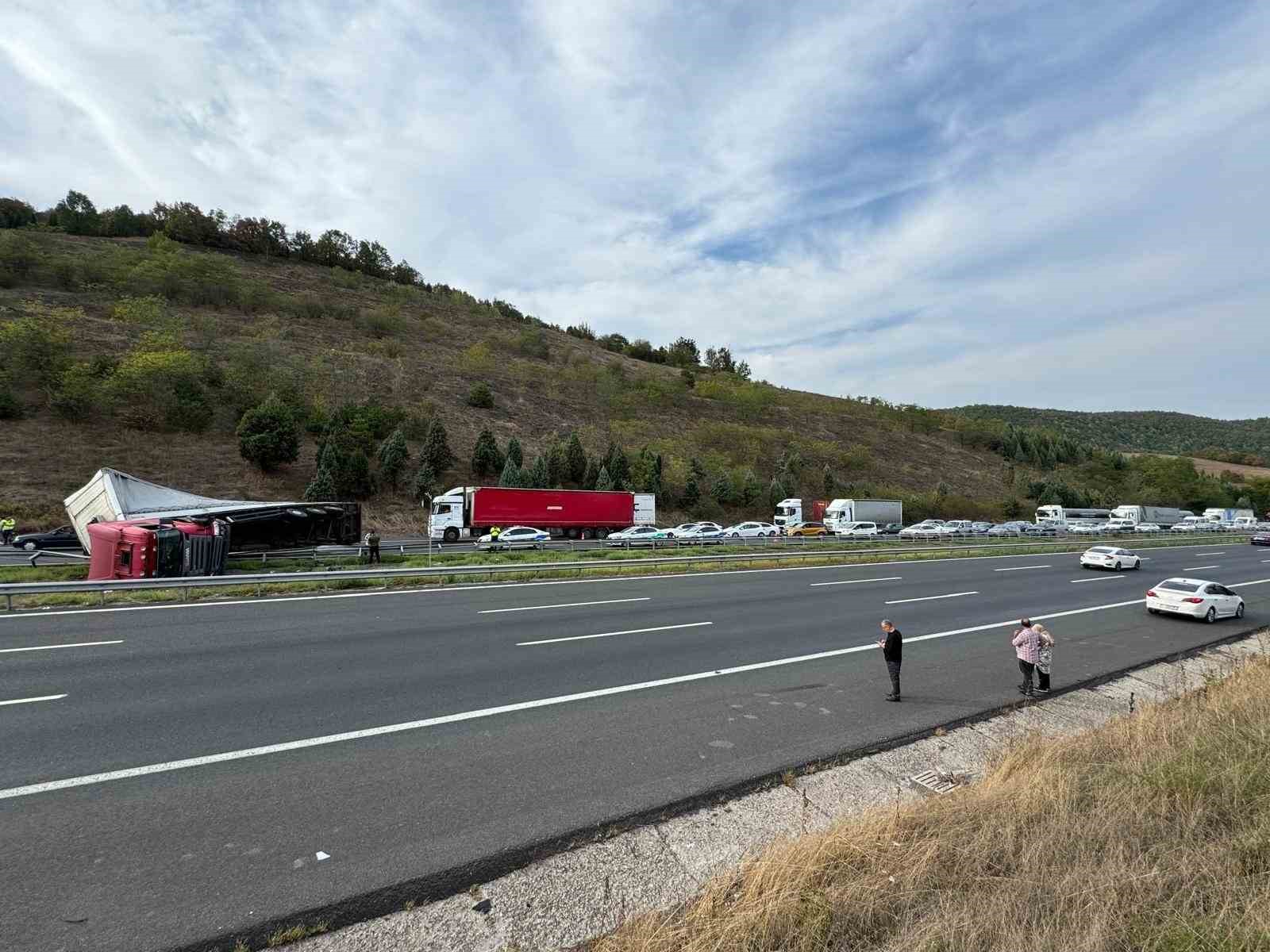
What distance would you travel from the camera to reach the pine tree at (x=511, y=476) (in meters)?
46.8

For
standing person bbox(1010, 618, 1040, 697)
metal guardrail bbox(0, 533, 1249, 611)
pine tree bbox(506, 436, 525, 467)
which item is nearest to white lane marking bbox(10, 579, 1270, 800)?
standing person bbox(1010, 618, 1040, 697)

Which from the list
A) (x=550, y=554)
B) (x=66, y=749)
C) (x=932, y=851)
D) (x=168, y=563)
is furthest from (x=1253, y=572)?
(x=168, y=563)

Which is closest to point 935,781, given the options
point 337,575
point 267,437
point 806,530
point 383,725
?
point 383,725

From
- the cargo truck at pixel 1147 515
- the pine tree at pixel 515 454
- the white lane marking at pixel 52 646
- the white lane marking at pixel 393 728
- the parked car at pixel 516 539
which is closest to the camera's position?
the white lane marking at pixel 393 728

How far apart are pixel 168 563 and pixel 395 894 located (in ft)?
59.5

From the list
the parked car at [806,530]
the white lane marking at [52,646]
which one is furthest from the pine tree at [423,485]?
the white lane marking at [52,646]

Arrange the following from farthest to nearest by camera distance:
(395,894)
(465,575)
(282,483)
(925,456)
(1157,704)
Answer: (925,456)
(282,483)
(465,575)
(1157,704)
(395,894)

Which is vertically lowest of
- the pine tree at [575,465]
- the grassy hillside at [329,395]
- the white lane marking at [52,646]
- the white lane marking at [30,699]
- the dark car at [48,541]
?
the white lane marking at [30,699]

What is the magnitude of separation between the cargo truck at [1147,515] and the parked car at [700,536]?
46643 millimetres

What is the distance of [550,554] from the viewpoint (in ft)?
84.8

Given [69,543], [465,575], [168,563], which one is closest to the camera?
[168,563]

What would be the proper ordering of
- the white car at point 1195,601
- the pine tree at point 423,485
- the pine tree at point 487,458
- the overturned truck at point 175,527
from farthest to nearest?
1. the pine tree at point 487,458
2. the pine tree at point 423,485
3. the overturned truck at point 175,527
4. the white car at point 1195,601

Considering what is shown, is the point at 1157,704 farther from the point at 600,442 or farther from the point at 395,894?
the point at 600,442

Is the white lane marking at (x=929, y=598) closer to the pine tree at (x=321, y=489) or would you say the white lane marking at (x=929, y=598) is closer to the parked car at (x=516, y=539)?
the parked car at (x=516, y=539)
